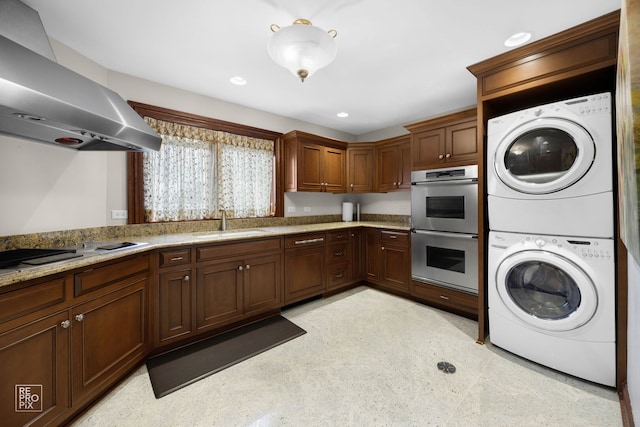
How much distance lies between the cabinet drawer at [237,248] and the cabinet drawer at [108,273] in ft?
1.44

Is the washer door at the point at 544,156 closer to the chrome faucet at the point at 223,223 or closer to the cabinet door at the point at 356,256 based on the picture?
the cabinet door at the point at 356,256

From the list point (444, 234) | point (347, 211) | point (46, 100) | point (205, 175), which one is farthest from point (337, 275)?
point (46, 100)

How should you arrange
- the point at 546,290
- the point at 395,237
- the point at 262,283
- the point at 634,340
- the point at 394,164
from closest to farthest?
1. the point at 634,340
2. the point at 546,290
3. the point at 262,283
4. the point at 395,237
5. the point at 394,164

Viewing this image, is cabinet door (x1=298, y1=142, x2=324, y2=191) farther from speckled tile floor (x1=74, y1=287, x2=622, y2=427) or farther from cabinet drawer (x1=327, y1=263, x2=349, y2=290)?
speckled tile floor (x1=74, y1=287, x2=622, y2=427)

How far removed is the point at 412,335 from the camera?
8.02 feet

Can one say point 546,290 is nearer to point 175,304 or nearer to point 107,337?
point 175,304

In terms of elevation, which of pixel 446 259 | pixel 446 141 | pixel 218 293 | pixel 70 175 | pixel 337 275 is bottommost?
pixel 337 275

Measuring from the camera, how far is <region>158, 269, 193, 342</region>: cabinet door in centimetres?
212

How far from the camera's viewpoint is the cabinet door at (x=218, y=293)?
232cm

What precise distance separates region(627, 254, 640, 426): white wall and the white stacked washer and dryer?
0.51ft

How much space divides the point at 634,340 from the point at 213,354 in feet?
9.17

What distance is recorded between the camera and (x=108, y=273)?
5.45 feet

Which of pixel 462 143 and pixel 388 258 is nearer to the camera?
pixel 462 143

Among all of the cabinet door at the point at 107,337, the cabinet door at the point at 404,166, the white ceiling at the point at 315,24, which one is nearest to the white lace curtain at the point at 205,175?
the white ceiling at the point at 315,24
